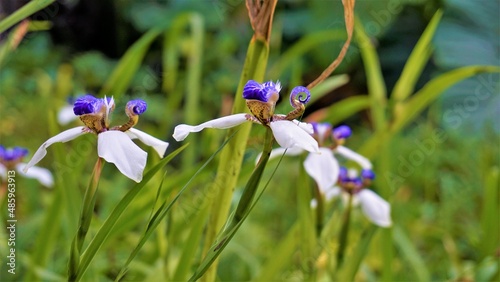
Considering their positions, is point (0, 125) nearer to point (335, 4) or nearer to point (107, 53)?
point (107, 53)

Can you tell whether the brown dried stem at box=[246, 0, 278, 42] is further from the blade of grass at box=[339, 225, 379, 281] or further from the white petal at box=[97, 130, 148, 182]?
the blade of grass at box=[339, 225, 379, 281]

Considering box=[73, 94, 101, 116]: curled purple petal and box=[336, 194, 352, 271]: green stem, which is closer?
box=[73, 94, 101, 116]: curled purple petal

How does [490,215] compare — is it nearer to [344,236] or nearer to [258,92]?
[344,236]

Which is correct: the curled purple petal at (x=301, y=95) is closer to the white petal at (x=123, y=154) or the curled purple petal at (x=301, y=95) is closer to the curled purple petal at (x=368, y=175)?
the white petal at (x=123, y=154)

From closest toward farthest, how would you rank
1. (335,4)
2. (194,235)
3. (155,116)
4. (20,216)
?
(194,235), (20,216), (155,116), (335,4)

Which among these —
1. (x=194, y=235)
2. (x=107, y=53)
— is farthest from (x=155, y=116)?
(x=194, y=235)

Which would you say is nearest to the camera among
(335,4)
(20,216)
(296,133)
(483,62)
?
(296,133)

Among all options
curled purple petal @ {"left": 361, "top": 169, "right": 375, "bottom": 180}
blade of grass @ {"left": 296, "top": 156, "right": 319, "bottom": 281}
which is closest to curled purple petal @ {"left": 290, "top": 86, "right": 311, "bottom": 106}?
blade of grass @ {"left": 296, "top": 156, "right": 319, "bottom": 281}
